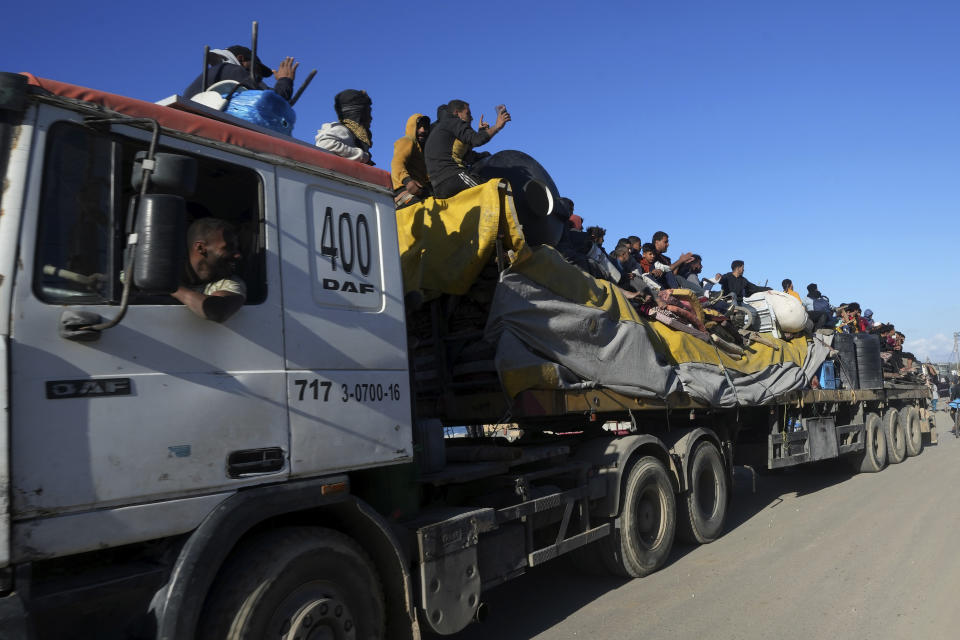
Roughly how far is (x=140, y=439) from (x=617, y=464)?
378 centimetres

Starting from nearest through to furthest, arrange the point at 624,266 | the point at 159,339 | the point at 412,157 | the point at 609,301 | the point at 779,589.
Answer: the point at 159,339, the point at 779,589, the point at 609,301, the point at 412,157, the point at 624,266

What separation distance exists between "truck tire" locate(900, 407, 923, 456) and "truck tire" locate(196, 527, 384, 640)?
1275 centimetres

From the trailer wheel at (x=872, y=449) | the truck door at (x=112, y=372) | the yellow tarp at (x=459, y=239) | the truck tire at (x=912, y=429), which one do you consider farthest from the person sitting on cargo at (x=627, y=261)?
the truck tire at (x=912, y=429)

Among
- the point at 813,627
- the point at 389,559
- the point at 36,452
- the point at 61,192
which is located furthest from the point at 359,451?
the point at 813,627

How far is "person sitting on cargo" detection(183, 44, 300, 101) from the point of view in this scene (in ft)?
13.6

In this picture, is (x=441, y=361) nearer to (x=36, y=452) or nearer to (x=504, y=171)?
(x=504, y=171)

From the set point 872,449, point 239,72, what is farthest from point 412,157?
point 872,449

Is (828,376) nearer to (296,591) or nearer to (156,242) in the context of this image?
(296,591)

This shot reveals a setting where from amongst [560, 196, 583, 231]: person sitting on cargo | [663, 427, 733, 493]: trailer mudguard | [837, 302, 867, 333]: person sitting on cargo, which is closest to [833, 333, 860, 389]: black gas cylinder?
[837, 302, 867, 333]: person sitting on cargo

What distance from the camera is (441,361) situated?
17.1 ft

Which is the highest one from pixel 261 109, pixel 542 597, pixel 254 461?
pixel 261 109

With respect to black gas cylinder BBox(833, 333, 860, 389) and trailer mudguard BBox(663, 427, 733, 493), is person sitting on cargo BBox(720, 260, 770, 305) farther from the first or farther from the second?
trailer mudguard BBox(663, 427, 733, 493)

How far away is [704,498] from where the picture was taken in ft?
22.4

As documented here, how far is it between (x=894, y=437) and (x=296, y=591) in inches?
487
